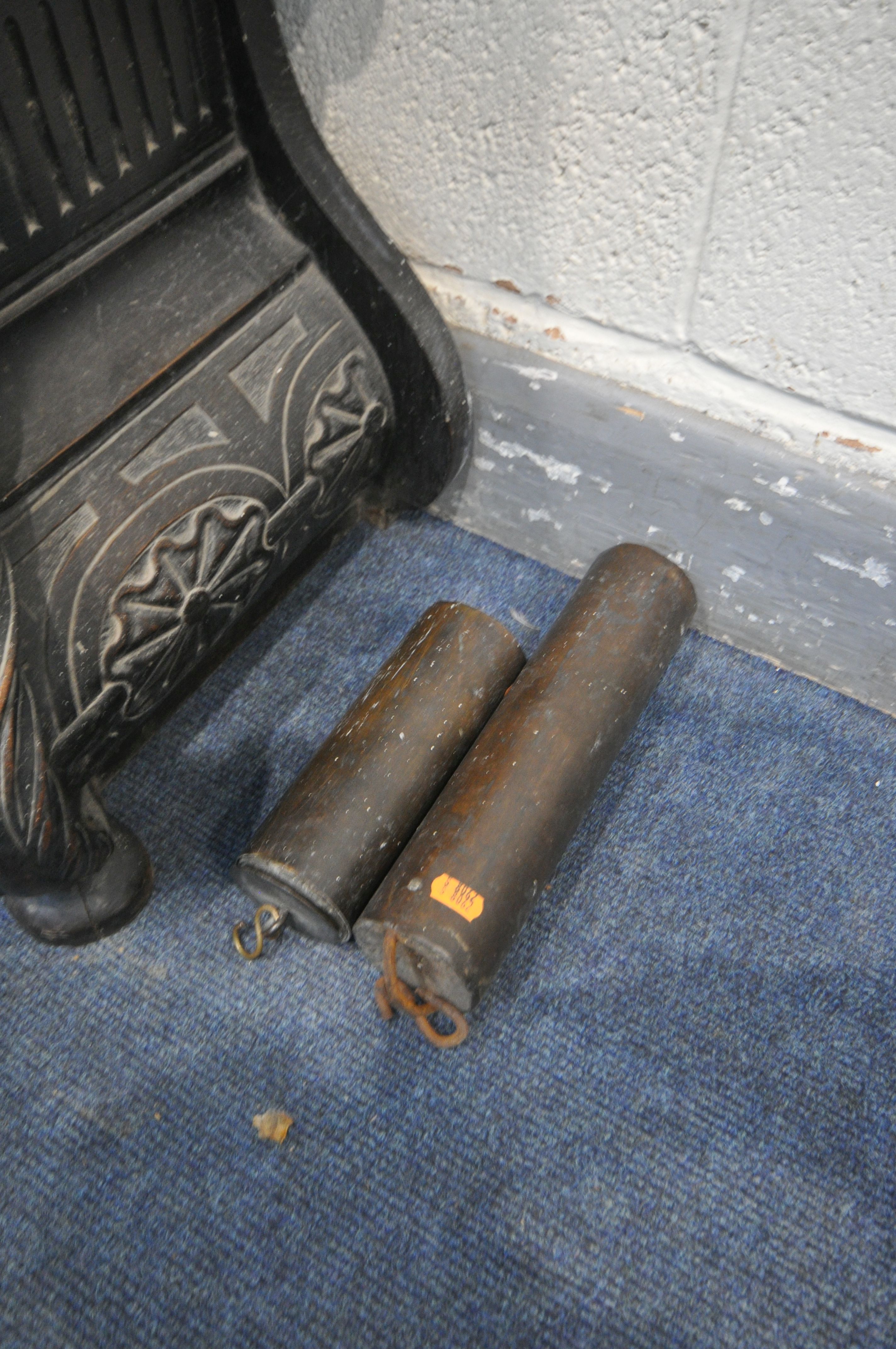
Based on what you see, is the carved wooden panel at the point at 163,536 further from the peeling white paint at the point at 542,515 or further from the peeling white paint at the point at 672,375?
the peeling white paint at the point at 542,515

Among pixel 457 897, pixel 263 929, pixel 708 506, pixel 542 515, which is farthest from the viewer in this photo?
pixel 542 515

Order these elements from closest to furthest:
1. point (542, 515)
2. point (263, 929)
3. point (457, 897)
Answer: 1. point (457, 897)
2. point (263, 929)
3. point (542, 515)

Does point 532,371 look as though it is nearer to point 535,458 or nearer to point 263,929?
point 535,458

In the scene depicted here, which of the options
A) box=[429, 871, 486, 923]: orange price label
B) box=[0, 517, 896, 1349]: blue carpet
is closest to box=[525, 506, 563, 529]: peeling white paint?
box=[0, 517, 896, 1349]: blue carpet

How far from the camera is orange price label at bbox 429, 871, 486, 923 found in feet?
2.91

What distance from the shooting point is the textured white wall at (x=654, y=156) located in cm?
84

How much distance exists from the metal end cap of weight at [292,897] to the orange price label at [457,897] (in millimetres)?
108

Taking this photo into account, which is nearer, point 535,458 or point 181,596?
point 181,596

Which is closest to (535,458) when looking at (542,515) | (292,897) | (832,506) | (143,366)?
(542,515)

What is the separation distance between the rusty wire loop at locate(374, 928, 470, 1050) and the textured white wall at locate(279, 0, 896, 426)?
0.71m

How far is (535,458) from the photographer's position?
1249 millimetres

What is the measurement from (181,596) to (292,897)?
319 millimetres

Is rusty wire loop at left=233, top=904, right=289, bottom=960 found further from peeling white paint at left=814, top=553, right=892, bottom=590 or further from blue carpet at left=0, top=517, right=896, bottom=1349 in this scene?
peeling white paint at left=814, top=553, right=892, bottom=590

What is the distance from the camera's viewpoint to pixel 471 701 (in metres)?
1.05
